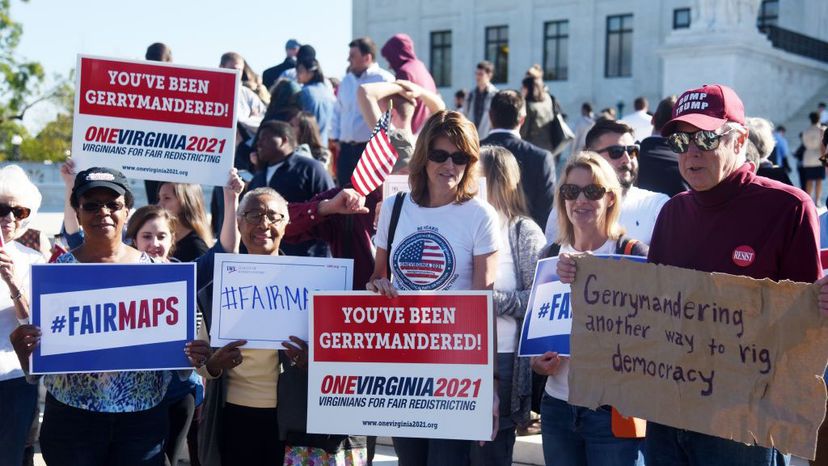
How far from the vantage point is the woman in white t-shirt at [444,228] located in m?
4.89

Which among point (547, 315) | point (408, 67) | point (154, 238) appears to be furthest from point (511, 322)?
point (408, 67)

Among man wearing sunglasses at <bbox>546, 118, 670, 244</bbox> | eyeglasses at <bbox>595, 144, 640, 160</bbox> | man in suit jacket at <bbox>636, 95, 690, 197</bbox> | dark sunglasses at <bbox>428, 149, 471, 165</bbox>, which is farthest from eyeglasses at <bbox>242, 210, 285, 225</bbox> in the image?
man in suit jacket at <bbox>636, 95, 690, 197</bbox>

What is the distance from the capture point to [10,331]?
16.7 ft

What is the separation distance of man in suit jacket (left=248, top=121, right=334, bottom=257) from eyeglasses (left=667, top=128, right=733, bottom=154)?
11.5ft

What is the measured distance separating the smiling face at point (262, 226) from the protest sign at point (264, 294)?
0.15 meters

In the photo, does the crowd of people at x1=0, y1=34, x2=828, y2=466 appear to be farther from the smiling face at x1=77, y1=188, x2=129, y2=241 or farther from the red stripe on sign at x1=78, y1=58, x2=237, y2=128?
the red stripe on sign at x1=78, y1=58, x2=237, y2=128

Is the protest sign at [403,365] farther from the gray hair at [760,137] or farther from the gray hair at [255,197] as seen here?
the gray hair at [760,137]

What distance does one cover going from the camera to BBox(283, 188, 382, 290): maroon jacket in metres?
6.09

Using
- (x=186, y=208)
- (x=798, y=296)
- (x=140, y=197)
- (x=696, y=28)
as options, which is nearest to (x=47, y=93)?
(x=140, y=197)

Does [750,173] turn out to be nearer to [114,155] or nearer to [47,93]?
[114,155]

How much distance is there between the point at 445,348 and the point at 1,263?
2.01m

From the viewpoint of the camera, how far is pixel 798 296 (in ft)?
11.9

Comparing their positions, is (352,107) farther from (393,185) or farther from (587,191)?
(587,191)

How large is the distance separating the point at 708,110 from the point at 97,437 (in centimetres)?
281
